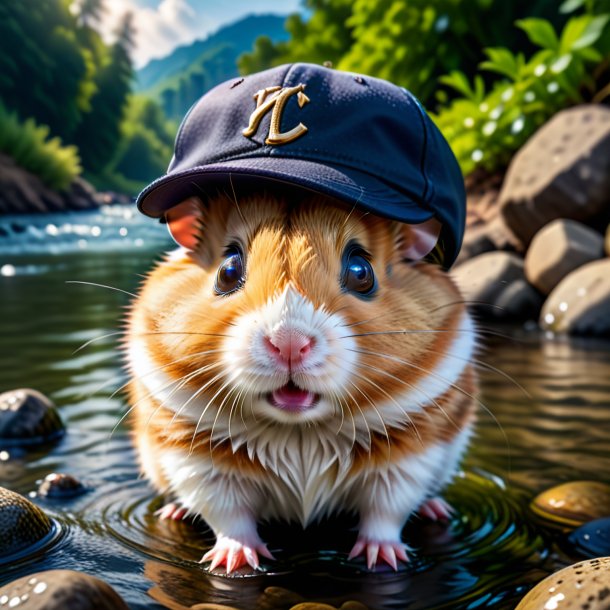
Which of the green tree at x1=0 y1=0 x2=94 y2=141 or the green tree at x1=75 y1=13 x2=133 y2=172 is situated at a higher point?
the green tree at x1=0 y1=0 x2=94 y2=141

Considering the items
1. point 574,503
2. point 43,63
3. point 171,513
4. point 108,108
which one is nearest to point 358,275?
point 171,513

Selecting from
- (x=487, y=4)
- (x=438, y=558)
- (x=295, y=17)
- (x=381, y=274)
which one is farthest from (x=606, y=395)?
(x=295, y=17)

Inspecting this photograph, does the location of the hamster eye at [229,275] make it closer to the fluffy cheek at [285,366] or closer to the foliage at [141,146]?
the fluffy cheek at [285,366]

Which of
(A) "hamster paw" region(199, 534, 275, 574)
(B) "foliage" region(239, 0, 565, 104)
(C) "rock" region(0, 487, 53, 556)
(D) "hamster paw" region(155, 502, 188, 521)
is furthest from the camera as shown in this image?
(B) "foliage" region(239, 0, 565, 104)

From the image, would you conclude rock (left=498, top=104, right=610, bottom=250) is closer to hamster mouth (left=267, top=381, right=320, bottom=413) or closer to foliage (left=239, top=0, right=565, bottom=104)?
foliage (left=239, top=0, right=565, bottom=104)

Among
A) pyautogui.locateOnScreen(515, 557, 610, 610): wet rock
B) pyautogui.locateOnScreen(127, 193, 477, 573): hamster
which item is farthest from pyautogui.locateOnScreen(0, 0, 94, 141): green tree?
pyautogui.locateOnScreen(515, 557, 610, 610): wet rock

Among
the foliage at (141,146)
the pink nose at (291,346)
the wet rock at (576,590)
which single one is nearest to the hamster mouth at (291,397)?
the pink nose at (291,346)
